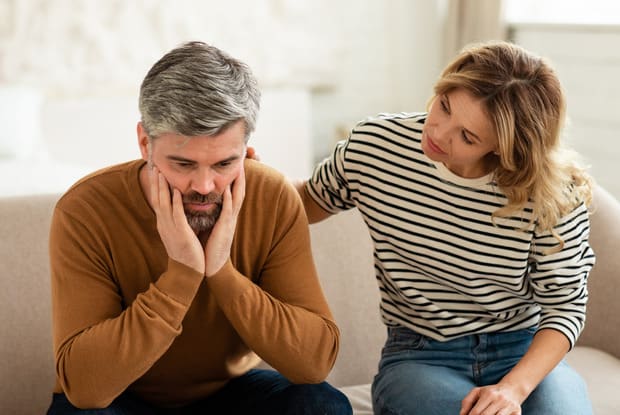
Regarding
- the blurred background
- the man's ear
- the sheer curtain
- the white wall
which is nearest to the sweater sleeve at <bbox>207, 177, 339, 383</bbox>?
the man's ear

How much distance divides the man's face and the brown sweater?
99 millimetres

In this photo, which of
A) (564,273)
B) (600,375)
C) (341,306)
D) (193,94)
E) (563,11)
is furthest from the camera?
(563,11)

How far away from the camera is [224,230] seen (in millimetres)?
1461

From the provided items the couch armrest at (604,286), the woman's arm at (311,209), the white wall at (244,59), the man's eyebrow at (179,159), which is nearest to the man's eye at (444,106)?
the woman's arm at (311,209)

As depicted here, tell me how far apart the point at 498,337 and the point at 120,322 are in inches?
29.8

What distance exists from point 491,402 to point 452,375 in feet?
0.55

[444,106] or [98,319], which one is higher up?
[444,106]

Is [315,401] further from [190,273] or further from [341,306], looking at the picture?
[341,306]

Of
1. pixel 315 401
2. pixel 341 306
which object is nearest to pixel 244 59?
pixel 341 306

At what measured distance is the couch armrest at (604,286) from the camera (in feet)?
6.53

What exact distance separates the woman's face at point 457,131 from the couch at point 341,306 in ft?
1.77

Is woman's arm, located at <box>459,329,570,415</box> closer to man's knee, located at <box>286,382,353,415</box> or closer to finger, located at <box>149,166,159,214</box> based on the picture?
man's knee, located at <box>286,382,353,415</box>

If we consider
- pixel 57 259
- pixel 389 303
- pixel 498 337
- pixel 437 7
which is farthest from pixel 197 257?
pixel 437 7

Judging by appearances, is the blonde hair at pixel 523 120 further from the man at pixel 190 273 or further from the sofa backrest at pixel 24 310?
the sofa backrest at pixel 24 310
